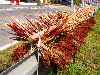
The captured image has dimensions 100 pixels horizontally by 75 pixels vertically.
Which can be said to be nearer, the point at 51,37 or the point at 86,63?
the point at 51,37

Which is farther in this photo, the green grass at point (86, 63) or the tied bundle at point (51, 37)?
the green grass at point (86, 63)

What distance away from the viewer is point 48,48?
687 cm

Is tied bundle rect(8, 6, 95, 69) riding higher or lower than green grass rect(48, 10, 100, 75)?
higher

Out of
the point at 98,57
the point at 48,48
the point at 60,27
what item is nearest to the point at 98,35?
the point at 98,57

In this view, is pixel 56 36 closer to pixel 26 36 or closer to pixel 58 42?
pixel 58 42

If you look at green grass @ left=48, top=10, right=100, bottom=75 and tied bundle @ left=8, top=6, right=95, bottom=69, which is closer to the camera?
tied bundle @ left=8, top=6, right=95, bottom=69

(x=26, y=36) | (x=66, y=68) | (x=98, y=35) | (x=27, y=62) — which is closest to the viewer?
(x=27, y=62)

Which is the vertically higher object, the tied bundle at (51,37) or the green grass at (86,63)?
the tied bundle at (51,37)

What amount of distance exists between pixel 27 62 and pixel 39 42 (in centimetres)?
83

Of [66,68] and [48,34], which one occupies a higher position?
[48,34]

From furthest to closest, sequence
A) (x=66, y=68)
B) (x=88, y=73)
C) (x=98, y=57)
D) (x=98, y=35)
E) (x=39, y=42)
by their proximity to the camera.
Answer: (x=98, y=35), (x=98, y=57), (x=88, y=73), (x=66, y=68), (x=39, y=42)

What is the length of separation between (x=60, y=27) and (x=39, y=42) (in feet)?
4.60

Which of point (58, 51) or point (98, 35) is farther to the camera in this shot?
point (98, 35)

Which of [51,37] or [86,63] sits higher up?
[51,37]
